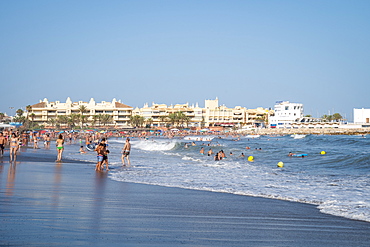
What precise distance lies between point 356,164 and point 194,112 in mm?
102805

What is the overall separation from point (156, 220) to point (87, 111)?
11339 centimetres

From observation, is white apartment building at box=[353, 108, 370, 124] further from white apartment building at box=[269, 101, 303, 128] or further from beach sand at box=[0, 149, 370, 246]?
beach sand at box=[0, 149, 370, 246]

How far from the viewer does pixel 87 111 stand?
384 feet

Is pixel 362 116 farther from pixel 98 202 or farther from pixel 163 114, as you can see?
pixel 98 202

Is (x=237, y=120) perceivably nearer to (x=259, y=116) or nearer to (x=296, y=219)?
(x=259, y=116)

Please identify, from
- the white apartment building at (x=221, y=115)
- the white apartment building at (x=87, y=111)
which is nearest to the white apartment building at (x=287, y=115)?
the white apartment building at (x=221, y=115)

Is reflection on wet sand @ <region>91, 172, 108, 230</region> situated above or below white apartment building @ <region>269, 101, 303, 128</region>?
below

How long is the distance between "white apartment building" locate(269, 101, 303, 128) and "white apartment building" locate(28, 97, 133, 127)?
143 ft

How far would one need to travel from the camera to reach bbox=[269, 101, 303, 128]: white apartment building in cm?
12361

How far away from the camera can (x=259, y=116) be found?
136 metres

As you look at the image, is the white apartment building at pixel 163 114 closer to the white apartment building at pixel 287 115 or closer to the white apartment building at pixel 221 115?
the white apartment building at pixel 221 115

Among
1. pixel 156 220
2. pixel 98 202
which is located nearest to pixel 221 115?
pixel 98 202

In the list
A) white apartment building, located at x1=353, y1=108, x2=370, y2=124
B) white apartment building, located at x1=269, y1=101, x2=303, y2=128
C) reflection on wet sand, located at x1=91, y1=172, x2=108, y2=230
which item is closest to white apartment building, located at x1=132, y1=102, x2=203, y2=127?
white apartment building, located at x1=269, y1=101, x2=303, y2=128

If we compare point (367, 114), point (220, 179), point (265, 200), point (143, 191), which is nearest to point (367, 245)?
point (265, 200)
